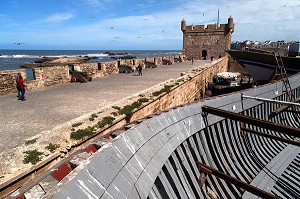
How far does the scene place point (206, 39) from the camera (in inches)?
1517

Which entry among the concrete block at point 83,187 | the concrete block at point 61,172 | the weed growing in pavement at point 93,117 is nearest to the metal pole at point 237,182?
the concrete block at point 83,187

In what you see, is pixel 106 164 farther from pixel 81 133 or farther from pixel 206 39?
pixel 206 39

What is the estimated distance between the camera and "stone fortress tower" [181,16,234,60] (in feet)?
122

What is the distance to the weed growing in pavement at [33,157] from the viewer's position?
13.9 ft

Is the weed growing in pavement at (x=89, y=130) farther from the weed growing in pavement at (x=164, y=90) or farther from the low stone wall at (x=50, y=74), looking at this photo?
the low stone wall at (x=50, y=74)

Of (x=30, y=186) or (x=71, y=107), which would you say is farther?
(x=71, y=107)

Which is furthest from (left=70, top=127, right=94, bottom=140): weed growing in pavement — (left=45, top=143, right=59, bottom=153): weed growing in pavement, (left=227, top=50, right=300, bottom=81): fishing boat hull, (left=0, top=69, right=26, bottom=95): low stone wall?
(left=227, top=50, right=300, bottom=81): fishing boat hull

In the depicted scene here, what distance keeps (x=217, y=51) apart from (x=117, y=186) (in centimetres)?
3998

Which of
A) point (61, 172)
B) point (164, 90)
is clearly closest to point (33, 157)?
point (61, 172)

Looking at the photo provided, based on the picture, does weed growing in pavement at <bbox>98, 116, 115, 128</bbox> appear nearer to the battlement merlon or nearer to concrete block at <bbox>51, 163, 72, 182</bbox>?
Answer: concrete block at <bbox>51, 163, 72, 182</bbox>

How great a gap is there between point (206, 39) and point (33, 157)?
38638 mm

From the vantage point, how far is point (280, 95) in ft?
31.1

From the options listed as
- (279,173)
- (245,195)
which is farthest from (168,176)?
(279,173)

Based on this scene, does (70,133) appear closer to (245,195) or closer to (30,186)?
(30,186)
